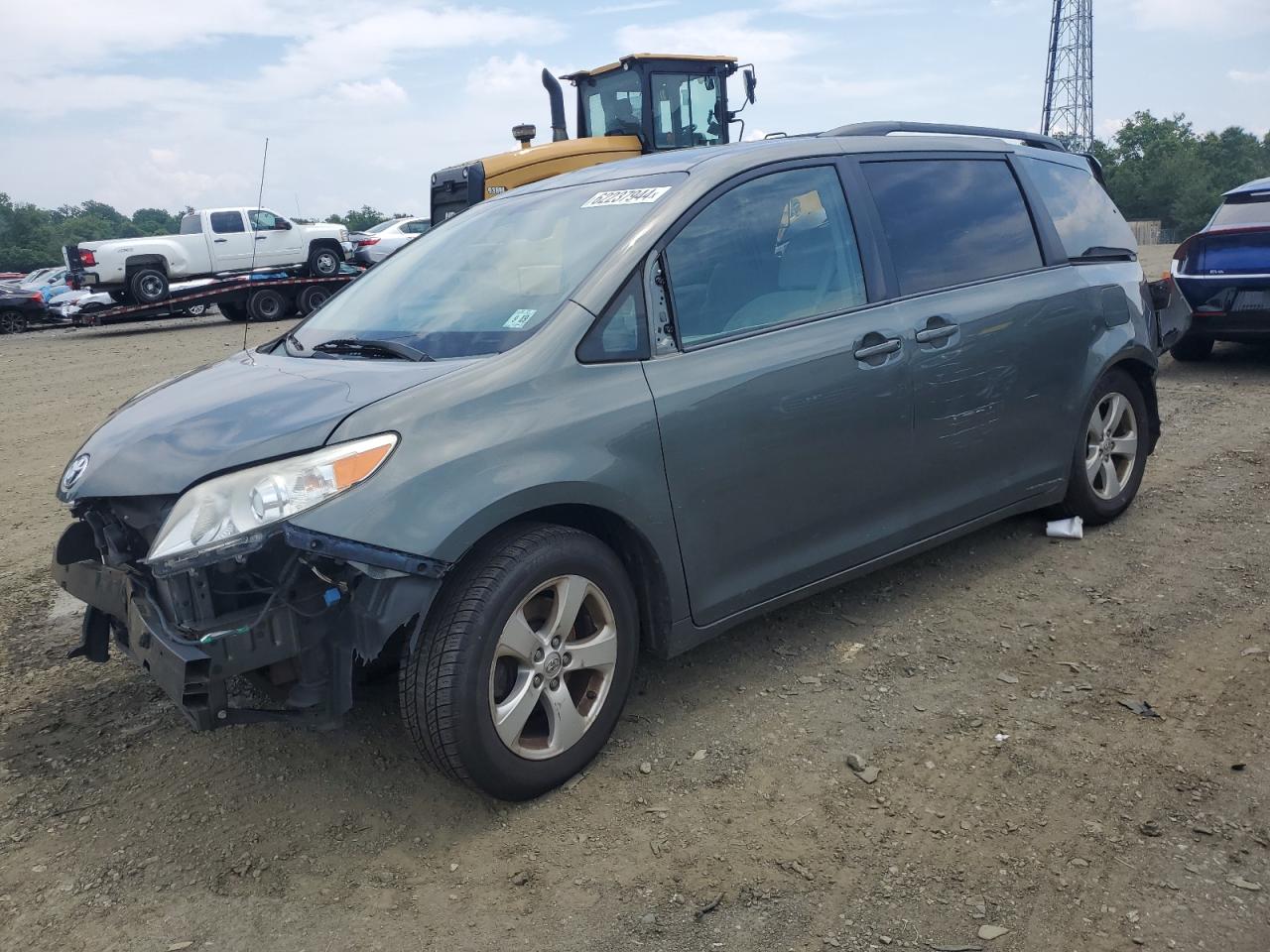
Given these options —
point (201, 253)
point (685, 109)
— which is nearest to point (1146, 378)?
point (685, 109)

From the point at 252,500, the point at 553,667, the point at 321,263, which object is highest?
the point at 321,263

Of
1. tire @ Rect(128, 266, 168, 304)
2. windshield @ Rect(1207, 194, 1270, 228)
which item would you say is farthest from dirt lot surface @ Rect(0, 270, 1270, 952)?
tire @ Rect(128, 266, 168, 304)

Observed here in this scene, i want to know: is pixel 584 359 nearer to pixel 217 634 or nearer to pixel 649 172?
pixel 649 172

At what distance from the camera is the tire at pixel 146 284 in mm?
20344

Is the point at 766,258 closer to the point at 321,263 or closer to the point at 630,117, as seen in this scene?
the point at 630,117

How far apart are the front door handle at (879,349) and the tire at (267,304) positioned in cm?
1783

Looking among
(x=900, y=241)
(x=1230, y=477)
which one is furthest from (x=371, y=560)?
(x=1230, y=477)

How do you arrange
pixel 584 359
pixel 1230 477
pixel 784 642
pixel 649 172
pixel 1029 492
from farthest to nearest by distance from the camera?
pixel 1230 477, pixel 1029 492, pixel 784 642, pixel 649 172, pixel 584 359

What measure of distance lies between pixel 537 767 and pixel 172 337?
17609 mm

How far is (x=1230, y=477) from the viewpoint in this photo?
5812 millimetres

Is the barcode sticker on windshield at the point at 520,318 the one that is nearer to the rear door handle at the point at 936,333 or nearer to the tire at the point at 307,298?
the rear door handle at the point at 936,333

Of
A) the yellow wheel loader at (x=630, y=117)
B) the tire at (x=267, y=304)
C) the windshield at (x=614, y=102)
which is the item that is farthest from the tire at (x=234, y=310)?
the windshield at (x=614, y=102)

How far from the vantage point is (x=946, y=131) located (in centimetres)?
449

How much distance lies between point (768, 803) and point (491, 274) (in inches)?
78.0
